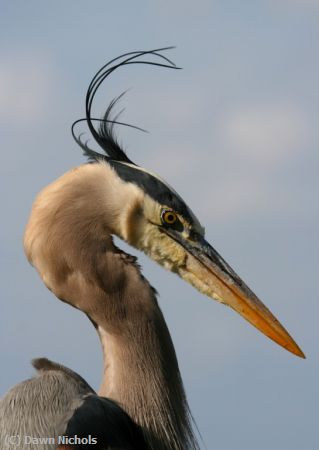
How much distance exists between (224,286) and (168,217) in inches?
23.2

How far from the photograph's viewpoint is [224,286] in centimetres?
831

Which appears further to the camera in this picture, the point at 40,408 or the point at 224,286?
the point at 224,286

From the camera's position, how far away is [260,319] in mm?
8391

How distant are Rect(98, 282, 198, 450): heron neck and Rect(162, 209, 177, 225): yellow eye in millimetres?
421

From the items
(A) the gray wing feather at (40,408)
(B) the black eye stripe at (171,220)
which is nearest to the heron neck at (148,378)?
(A) the gray wing feather at (40,408)

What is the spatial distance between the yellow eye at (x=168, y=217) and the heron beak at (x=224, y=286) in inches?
3.0

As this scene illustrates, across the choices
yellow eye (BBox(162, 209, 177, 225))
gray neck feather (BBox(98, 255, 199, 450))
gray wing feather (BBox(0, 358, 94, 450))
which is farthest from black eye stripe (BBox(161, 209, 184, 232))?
gray wing feather (BBox(0, 358, 94, 450))

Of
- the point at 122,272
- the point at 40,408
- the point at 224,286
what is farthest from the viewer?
the point at 224,286

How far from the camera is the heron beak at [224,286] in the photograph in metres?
8.24

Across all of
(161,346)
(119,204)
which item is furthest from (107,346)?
(119,204)

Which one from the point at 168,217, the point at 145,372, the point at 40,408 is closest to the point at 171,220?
the point at 168,217

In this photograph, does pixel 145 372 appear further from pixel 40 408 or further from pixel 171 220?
pixel 171 220

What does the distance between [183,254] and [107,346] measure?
2.40 feet

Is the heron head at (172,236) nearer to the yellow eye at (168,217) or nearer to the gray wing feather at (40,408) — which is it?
the yellow eye at (168,217)
